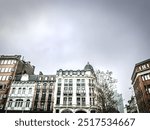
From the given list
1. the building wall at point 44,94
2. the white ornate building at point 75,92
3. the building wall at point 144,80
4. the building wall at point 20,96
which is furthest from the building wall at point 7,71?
the building wall at point 144,80

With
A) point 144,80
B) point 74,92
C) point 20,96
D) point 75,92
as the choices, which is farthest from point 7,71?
point 144,80

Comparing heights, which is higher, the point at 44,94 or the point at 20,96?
the point at 44,94

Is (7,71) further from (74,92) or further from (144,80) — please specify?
(144,80)

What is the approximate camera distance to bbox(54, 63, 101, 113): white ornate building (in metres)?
31.5

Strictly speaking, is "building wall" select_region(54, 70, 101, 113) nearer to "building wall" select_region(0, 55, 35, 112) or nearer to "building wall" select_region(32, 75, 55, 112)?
"building wall" select_region(32, 75, 55, 112)

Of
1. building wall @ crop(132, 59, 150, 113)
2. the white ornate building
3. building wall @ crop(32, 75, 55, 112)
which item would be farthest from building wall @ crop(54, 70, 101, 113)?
building wall @ crop(132, 59, 150, 113)

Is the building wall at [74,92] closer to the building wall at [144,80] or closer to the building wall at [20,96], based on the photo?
the building wall at [20,96]

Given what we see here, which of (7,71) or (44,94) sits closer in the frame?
(44,94)

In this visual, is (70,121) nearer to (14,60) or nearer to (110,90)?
(110,90)

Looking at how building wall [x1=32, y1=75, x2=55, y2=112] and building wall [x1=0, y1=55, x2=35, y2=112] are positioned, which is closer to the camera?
building wall [x1=32, y1=75, x2=55, y2=112]

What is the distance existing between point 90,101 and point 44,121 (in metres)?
30.7

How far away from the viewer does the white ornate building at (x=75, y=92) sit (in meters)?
31.5

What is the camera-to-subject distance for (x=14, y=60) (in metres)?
35.5

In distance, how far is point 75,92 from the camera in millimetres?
33219
